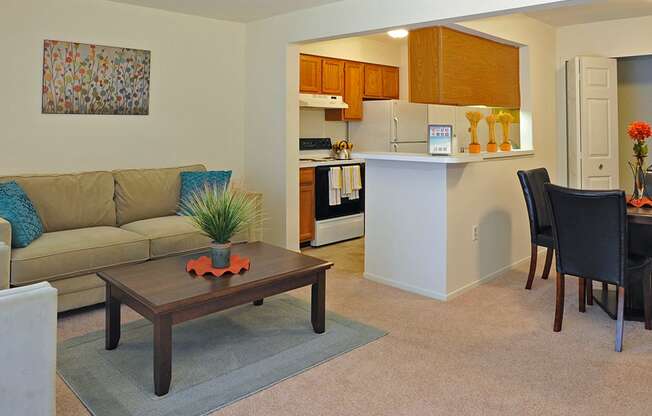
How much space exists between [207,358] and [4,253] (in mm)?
1246

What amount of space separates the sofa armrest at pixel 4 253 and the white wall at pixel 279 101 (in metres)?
2.48

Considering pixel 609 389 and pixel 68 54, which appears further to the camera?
pixel 68 54

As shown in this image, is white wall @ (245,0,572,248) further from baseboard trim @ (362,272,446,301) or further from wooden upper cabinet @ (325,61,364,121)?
wooden upper cabinet @ (325,61,364,121)

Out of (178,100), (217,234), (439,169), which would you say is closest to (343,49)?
(178,100)

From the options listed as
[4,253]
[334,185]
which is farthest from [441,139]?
[4,253]

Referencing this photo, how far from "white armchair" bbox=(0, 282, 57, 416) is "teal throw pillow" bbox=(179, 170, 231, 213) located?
2.76 metres

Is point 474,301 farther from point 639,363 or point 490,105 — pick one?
point 490,105

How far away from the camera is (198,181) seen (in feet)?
14.5

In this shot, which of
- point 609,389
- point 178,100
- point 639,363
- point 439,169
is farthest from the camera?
point 178,100

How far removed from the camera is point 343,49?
6.09m

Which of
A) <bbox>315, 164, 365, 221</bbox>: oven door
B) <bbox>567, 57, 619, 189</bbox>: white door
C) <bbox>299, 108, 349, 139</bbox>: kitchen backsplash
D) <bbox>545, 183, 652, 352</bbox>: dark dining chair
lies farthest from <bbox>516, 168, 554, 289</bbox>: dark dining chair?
<bbox>299, 108, 349, 139</bbox>: kitchen backsplash

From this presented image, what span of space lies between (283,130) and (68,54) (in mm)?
1950

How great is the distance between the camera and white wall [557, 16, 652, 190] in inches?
207

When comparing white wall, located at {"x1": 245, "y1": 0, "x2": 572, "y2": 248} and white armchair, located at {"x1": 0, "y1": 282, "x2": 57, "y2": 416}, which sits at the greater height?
white wall, located at {"x1": 245, "y1": 0, "x2": 572, "y2": 248}
